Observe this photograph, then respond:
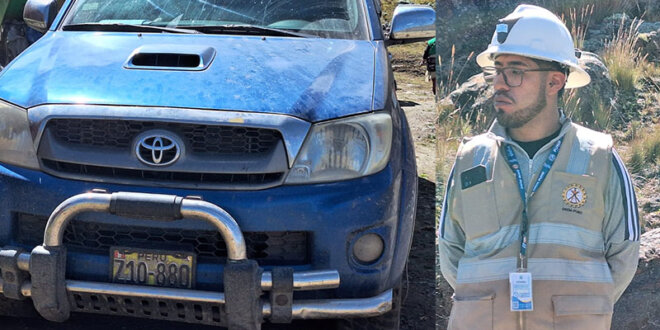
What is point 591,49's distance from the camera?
10.8ft

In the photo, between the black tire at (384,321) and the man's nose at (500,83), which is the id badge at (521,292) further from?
the black tire at (384,321)

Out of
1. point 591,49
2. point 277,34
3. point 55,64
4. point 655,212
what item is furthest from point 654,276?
point 55,64

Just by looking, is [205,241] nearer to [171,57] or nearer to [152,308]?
[152,308]

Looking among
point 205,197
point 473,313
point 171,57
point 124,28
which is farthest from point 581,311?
point 124,28

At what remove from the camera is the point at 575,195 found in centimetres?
272

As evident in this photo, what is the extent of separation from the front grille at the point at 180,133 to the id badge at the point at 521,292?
51.4 inches

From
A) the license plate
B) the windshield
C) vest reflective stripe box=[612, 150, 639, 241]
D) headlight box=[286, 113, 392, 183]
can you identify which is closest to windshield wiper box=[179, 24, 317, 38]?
the windshield

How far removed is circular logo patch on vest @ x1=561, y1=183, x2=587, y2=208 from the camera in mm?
2717

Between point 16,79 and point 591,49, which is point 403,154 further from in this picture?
point 16,79

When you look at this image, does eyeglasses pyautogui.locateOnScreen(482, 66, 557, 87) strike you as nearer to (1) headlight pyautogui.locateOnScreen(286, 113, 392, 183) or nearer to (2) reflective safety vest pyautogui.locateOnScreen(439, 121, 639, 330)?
(2) reflective safety vest pyautogui.locateOnScreen(439, 121, 639, 330)

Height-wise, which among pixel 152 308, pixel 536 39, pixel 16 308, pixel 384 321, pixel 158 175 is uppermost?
pixel 536 39

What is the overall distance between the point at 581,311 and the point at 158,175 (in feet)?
5.99

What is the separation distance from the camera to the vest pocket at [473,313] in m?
2.82

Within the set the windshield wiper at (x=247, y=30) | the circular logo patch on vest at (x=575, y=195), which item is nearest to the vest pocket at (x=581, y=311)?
the circular logo patch on vest at (x=575, y=195)
